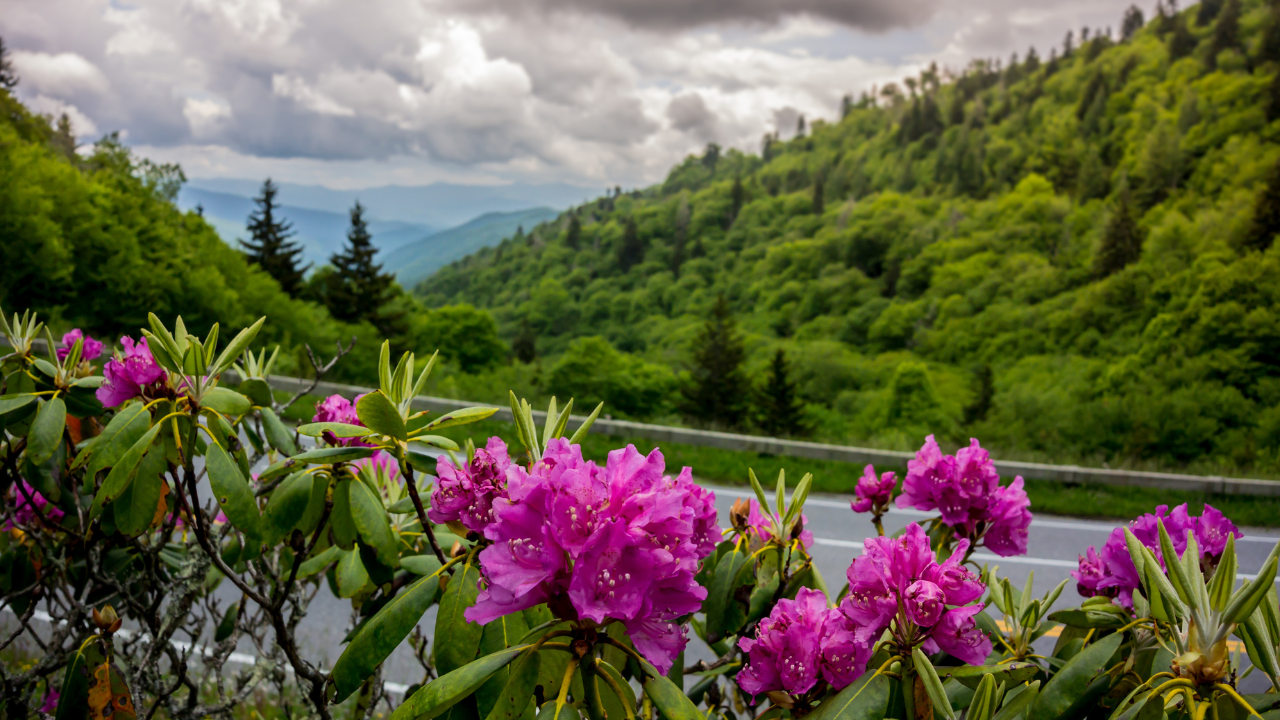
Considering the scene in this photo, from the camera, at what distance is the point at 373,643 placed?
0.92 m

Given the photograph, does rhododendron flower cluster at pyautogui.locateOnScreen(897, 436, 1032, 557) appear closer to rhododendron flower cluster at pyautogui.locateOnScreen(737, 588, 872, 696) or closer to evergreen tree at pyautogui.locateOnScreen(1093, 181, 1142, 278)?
rhododendron flower cluster at pyautogui.locateOnScreen(737, 588, 872, 696)

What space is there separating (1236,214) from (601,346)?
37.7 meters

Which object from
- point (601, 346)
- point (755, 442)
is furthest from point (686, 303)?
point (755, 442)

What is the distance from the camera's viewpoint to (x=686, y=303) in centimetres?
7025

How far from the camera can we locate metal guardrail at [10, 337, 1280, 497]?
762cm

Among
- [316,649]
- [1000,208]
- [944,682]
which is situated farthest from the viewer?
[1000,208]

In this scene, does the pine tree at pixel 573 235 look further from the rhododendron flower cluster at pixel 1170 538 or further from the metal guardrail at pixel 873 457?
the rhododendron flower cluster at pixel 1170 538

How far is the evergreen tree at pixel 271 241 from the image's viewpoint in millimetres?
32469

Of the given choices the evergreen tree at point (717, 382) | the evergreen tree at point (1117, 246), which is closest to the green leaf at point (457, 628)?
the evergreen tree at point (717, 382)

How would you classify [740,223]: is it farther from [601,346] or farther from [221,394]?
[221,394]

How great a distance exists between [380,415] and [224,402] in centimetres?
45

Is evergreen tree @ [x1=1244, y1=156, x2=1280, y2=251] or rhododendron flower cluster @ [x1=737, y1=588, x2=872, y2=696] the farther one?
evergreen tree @ [x1=1244, y1=156, x2=1280, y2=251]

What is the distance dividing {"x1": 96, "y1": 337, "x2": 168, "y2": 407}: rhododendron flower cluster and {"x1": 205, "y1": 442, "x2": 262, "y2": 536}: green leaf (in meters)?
0.25

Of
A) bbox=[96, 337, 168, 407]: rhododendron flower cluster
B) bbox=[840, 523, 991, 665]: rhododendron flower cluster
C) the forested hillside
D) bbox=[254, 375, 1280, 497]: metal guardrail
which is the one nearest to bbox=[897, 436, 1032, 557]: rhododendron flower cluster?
bbox=[840, 523, 991, 665]: rhododendron flower cluster
